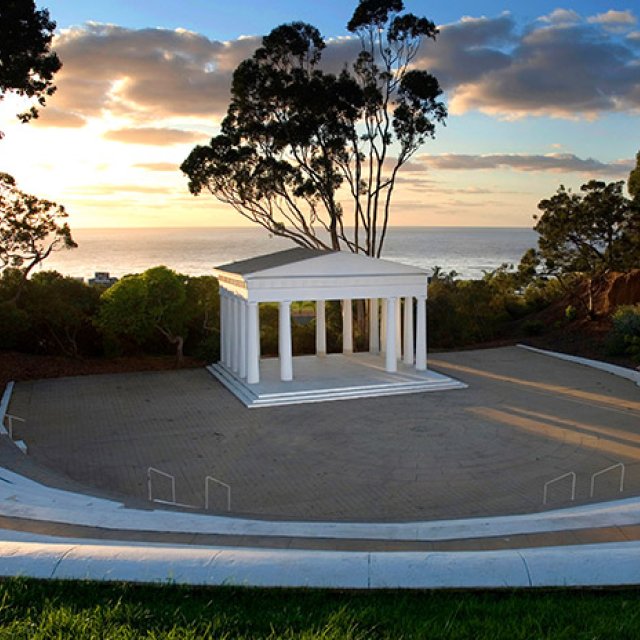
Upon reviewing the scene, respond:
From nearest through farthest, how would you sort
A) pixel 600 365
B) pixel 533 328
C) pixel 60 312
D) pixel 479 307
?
pixel 600 365 → pixel 60 312 → pixel 533 328 → pixel 479 307

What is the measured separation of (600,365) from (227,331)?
18831mm

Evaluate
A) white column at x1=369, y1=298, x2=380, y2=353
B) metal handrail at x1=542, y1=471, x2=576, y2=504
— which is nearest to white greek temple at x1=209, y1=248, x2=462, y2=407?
white column at x1=369, y1=298, x2=380, y2=353

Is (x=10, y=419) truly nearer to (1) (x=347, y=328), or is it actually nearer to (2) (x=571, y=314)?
(1) (x=347, y=328)

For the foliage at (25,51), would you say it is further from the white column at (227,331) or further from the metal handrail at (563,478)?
the metal handrail at (563,478)

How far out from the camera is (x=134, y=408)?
75.9 feet

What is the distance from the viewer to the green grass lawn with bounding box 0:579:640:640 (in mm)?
4883

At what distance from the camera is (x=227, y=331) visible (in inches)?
1176

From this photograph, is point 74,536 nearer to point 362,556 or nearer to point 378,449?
point 362,556

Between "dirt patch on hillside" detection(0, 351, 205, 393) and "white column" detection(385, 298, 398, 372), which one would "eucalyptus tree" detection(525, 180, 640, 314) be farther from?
"dirt patch on hillside" detection(0, 351, 205, 393)

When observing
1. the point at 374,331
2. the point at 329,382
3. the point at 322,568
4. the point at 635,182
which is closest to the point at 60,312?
the point at 329,382

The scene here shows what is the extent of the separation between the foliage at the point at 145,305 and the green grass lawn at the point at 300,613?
80.7 ft

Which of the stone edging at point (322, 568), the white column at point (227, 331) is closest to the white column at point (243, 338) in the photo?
the white column at point (227, 331)

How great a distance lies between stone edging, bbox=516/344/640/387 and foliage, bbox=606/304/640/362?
1318mm

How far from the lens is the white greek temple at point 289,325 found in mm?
25000
